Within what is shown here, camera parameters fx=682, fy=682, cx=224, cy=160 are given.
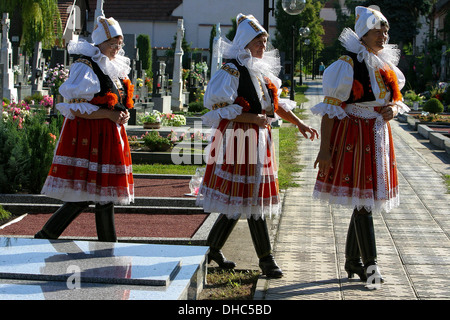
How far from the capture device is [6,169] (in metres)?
8.23

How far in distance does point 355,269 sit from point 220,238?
1.08 m

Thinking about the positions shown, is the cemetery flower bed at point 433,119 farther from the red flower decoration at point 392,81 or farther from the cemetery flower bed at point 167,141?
the red flower decoration at point 392,81

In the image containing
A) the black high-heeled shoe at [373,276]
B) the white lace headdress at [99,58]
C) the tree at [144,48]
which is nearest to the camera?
the black high-heeled shoe at [373,276]

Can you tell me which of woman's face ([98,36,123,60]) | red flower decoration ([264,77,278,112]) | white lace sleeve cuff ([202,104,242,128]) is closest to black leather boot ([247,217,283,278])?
white lace sleeve cuff ([202,104,242,128])

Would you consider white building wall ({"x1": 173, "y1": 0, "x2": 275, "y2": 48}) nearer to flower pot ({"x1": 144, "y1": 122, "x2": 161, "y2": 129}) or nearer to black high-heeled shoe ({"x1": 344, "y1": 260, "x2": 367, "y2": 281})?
flower pot ({"x1": 144, "y1": 122, "x2": 161, "y2": 129})

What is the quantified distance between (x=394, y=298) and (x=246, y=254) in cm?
165

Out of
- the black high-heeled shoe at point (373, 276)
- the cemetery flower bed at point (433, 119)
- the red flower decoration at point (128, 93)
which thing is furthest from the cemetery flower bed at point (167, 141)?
the cemetery flower bed at point (433, 119)

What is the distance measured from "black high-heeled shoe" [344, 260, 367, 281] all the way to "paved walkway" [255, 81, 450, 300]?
57 millimetres

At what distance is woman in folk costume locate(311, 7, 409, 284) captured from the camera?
5.04m

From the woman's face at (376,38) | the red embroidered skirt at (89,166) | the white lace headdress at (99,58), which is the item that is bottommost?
the red embroidered skirt at (89,166)

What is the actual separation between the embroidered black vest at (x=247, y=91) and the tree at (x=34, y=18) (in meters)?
30.9

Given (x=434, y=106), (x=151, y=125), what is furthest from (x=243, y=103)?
(x=434, y=106)

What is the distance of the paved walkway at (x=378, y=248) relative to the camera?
16.3 feet

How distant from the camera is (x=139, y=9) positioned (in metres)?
62.6
